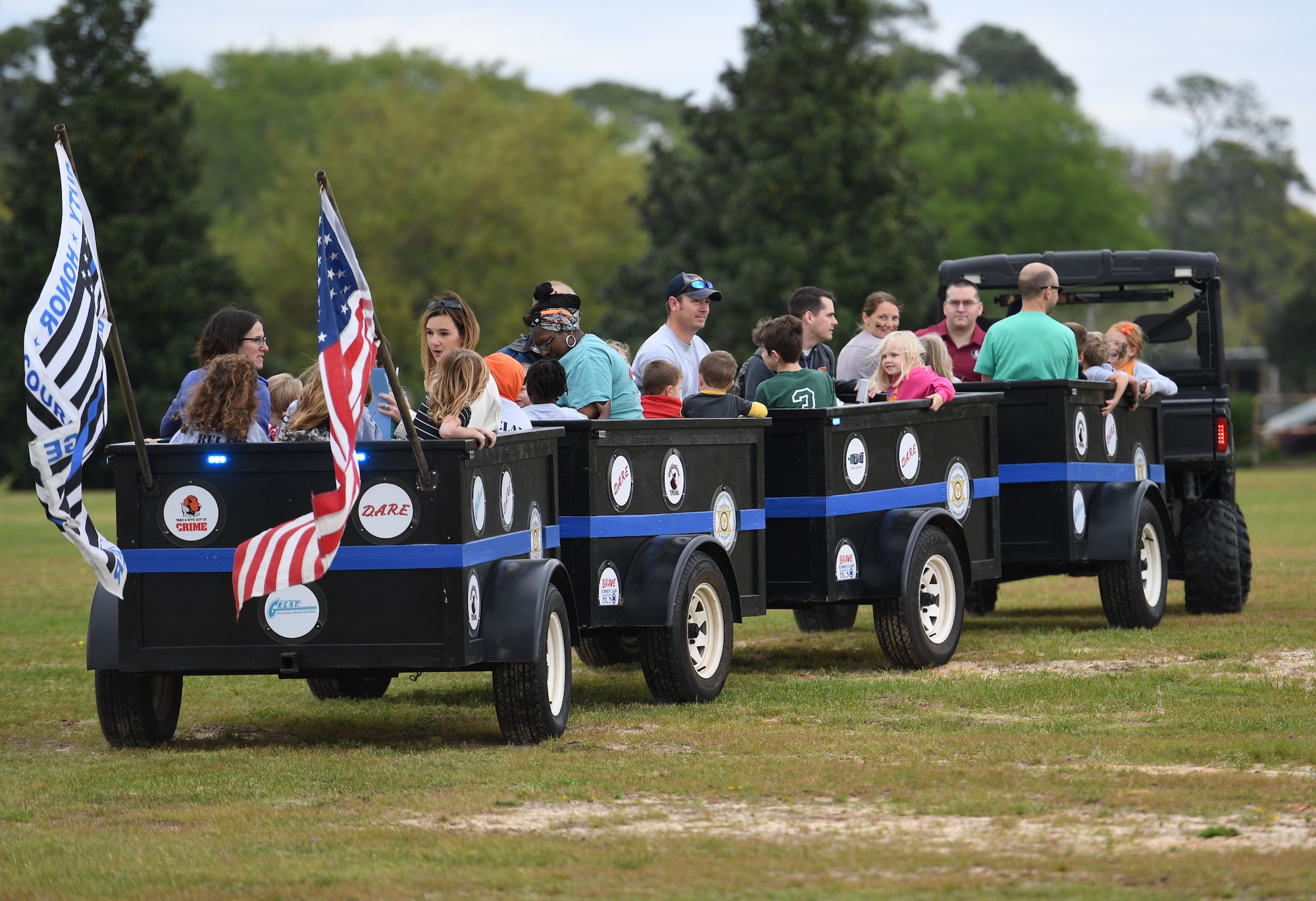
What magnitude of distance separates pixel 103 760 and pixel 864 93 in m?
32.6

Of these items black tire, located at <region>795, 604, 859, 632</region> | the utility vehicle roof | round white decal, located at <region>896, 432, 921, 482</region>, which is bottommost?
black tire, located at <region>795, 604, 859, 632</region>

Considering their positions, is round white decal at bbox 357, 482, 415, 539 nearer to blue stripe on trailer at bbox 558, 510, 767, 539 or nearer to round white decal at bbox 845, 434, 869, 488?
blue stripe on trailer at bbox 558, 510, 767, 539

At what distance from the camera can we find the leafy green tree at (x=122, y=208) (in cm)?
4244

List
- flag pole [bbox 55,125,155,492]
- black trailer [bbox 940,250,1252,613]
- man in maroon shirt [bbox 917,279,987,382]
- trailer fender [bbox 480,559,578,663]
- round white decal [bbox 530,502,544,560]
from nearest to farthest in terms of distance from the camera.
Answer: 1. flag pole [bbox 55,125,155,492]
2. trailer fender [bbox 480,559,578,663]
3. round white decal [bbox 530,502,544,560]
4. man in maroon shirt [bbox 917,279,987,382]
5. black trailer [bbox 940,250,1252,613]

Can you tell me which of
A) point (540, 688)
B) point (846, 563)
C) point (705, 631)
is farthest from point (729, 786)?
point (846, 563)

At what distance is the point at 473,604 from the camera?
7777mm

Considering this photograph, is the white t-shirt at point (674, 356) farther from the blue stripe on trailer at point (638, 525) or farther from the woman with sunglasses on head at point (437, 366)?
the woman with sunglasses on head at point (437, 366)

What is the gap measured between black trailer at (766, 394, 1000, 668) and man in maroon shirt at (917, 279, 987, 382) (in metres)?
1.60

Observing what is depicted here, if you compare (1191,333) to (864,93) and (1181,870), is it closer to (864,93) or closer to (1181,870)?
(1181,870)

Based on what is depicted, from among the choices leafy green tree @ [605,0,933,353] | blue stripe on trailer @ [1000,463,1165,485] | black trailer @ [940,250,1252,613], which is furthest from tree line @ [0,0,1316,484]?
blue stripe on trailer @ [1000,463,1165,485]

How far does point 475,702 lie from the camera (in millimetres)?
9875

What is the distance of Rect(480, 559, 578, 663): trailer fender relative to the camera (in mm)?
7766

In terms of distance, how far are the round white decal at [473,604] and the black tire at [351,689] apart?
2.51 metres

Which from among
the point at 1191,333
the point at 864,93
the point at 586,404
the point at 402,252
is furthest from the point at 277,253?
the point at 586,404
